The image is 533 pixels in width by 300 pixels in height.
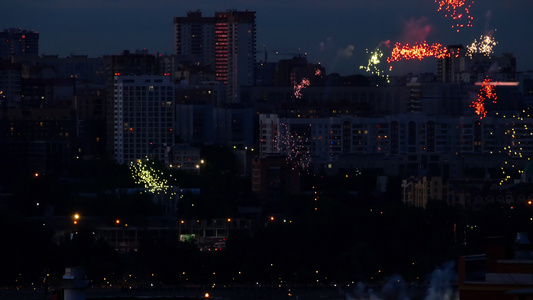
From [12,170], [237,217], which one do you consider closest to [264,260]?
[237,217]

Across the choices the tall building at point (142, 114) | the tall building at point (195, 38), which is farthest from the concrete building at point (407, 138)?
the tall building at point (195, 38)

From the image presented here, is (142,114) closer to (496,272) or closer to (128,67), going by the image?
(128,67)

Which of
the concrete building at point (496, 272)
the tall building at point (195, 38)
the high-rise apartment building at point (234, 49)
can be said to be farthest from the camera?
the tall building at point (195, 38)

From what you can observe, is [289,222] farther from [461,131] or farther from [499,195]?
[461,131]

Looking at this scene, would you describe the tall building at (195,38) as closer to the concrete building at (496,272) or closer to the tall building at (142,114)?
the tall building at (142,114)

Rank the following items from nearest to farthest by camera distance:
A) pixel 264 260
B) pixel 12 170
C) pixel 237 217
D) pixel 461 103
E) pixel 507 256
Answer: pixel 507 256, pixel 264 260, pixel 237 217, pixel 12 170, pixel 461 103

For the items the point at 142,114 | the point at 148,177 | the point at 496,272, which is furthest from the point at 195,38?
the point at 496,272
